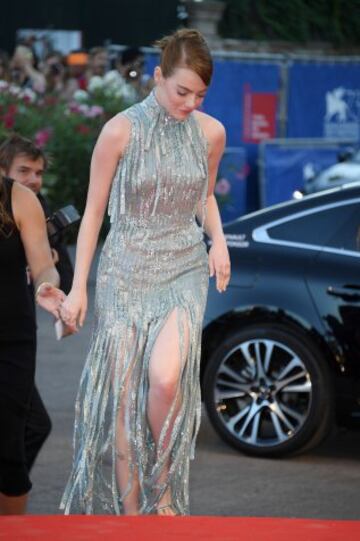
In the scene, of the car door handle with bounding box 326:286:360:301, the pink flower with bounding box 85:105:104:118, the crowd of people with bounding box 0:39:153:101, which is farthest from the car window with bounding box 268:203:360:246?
the crowd of people with bounding box 0:39:153:101

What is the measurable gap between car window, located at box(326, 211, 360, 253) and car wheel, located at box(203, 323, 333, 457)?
55 centimetres

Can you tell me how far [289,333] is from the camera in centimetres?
801

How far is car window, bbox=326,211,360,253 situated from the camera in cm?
817

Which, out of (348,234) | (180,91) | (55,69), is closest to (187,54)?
(180,91)

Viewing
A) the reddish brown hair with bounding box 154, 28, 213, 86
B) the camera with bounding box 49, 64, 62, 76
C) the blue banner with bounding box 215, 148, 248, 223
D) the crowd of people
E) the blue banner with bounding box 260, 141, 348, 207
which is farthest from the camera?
the camera with bounding box 49, 64, 62, 76

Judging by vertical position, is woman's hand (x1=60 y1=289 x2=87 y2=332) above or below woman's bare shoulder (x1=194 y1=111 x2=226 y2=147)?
below

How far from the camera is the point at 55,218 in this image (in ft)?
19.1

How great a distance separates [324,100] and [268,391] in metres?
13.4

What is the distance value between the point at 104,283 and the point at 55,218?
0.37 m

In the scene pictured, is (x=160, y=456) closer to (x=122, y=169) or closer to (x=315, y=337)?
(x=122, y=169)

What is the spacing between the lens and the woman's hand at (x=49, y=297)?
16.5 ft

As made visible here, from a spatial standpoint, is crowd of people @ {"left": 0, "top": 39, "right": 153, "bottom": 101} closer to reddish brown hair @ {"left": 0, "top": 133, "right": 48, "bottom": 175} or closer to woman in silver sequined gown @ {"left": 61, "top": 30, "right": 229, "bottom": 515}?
reddish brown hair @ {"left": 0, "top": 133, "right": 48, "bottom": 175}

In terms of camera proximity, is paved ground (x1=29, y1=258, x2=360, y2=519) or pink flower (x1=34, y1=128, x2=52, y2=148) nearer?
paved ground (x1=29, y1=258, x2=360, y2=519)

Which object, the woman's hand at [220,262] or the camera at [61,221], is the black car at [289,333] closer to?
the woman's hand at [220,262]
